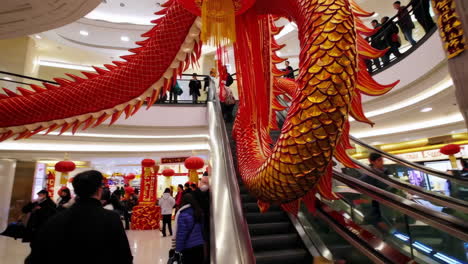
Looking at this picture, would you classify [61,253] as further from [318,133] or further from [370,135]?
[370,135]

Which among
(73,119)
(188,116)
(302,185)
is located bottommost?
(302,185)

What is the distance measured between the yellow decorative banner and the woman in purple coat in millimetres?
2548

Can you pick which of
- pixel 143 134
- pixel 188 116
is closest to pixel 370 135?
pixel 188 116

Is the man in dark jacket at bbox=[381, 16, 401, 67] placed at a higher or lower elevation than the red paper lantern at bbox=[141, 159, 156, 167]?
higher

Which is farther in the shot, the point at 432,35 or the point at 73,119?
the point at 432,35

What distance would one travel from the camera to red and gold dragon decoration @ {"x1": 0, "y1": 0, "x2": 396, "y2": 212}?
0.69m

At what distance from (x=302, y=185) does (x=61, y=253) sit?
101 centimetres

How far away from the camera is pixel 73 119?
4.31 feet

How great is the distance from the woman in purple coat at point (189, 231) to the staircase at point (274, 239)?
600 mm

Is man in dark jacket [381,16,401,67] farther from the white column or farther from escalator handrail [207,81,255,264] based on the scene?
the white column

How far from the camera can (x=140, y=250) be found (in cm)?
589

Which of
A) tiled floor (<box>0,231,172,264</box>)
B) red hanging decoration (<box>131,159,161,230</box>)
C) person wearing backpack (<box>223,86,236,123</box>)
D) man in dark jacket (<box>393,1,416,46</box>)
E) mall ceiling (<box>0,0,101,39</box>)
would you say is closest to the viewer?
mall ceiling (<box>0,0,101,39</box>)

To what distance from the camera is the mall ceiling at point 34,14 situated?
4.53 ft

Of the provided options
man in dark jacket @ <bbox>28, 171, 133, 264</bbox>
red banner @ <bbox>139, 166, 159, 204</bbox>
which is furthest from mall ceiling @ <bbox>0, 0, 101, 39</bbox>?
red banner @ <bbox>139, 166, 159, 204</bbox>
